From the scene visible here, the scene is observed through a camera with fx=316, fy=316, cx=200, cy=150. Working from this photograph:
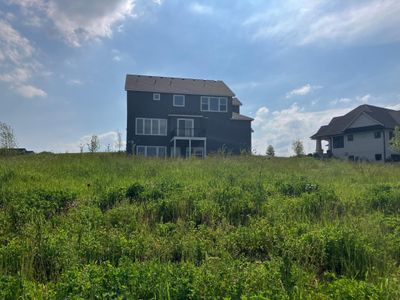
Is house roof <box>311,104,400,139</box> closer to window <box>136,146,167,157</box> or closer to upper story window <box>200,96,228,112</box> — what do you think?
upper story window <box>200,96,228,112</box>

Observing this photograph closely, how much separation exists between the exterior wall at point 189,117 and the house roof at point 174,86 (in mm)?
535

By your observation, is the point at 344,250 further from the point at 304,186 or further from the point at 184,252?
the point at 304,186

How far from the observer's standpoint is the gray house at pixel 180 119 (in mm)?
31797

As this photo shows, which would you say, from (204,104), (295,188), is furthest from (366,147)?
(295,188)

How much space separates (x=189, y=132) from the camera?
3188cm

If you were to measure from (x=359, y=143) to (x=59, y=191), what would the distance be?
122ft

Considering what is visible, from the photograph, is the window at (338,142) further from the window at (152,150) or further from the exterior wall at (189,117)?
the window at (152,150)

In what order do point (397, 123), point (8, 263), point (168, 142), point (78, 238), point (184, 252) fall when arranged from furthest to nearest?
point (397, 123) < point (168, 142) < point (78, 238) < point (184, 252) < point (8, 263)

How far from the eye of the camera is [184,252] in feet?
13.4

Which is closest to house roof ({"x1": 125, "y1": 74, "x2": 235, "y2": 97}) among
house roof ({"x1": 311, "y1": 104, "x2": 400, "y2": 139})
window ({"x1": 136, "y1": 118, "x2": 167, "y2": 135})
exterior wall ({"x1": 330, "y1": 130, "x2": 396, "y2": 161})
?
window ({"x1": 136, "y1": 118, "x2": 167, "y2": 135})

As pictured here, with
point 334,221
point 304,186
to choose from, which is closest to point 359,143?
point 304,186

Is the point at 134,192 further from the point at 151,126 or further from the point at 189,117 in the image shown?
the point at 189,117

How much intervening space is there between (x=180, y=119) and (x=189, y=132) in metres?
1.96

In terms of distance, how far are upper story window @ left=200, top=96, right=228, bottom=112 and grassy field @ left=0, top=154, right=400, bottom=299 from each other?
1009 inches
